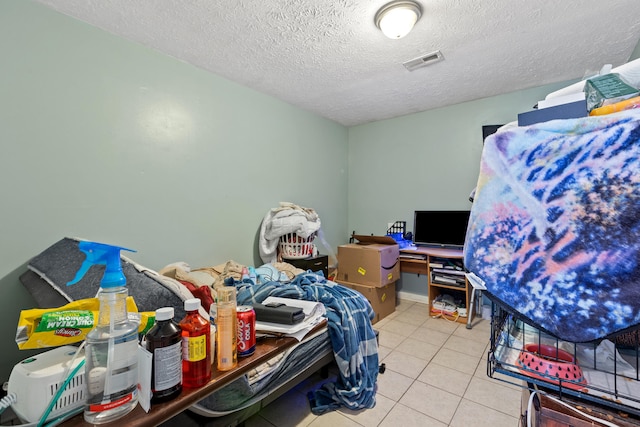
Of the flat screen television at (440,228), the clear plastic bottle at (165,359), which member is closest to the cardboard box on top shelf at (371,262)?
the flat screen television at (440,228)

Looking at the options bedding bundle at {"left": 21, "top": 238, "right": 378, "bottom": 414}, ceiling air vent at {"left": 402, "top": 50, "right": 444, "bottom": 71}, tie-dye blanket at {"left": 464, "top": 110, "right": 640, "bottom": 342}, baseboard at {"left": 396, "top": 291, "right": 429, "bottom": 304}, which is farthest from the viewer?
baseboard at {"left": 396, "top": 291, "right": 429, "bottom": 304}

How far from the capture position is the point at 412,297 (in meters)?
3.48

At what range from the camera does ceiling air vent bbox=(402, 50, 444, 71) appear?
7.05ft

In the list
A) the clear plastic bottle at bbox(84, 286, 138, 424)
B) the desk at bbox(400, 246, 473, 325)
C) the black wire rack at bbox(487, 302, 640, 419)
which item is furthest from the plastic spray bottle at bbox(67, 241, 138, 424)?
the desk at bbox(400, 246, 473, 325)

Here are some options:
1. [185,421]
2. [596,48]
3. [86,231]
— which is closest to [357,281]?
[185,421]

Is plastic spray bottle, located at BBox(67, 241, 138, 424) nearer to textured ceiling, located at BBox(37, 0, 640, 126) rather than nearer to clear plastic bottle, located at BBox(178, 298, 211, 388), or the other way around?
clear plastic bottle, located at BBox(178, 298, 211, 388)

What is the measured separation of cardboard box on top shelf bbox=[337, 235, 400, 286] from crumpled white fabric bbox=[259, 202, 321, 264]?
56cm

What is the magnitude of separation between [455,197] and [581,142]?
2903 millimetres

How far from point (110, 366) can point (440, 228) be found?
3250 mm

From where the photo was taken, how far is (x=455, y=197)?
3.20 metres

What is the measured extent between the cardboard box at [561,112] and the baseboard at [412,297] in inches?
117

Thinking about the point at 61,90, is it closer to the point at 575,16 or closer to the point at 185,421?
the point at 185,421

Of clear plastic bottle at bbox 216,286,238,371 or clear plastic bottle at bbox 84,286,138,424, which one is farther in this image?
clear plastic bottle at bbox 216,286,238,371

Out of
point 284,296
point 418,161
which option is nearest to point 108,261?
point 284,296
